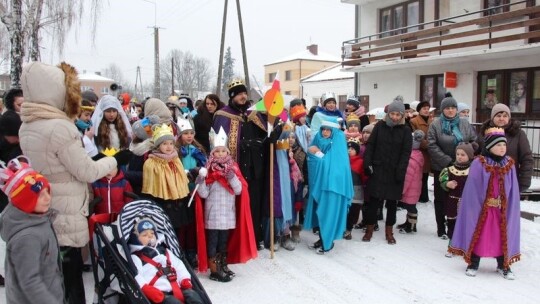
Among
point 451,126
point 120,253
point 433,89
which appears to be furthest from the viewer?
point 433,89

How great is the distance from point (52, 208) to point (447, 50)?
15392mm

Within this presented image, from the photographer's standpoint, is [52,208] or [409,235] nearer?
[52,208]

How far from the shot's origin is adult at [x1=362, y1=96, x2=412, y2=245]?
600 centimetres

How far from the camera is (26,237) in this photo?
2754 millimetres

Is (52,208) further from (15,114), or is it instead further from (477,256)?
(477,256)

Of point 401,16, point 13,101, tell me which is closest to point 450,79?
point 401,16

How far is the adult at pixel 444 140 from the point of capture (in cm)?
631

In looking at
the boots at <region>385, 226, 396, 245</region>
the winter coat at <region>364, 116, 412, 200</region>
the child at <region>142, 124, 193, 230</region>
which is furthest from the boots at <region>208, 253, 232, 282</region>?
the boots at <region>385, 226, 396, 245</region>

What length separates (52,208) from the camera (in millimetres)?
3252

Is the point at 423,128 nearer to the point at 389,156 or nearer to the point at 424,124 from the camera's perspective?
the point at 424,124

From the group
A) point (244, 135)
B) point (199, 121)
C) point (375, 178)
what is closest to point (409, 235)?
point (375, 178)

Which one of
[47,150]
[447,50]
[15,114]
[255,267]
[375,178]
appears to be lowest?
[255,267]

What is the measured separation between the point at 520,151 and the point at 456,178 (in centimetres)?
86

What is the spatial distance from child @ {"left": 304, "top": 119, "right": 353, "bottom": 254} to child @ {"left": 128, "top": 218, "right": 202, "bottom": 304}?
2536 millimetres
